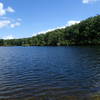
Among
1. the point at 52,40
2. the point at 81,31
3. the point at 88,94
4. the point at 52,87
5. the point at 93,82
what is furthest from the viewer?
the point at 52,40

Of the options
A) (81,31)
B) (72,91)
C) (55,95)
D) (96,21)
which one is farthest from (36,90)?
(81,31)

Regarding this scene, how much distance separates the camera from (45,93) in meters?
14.8

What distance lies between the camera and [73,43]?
152625 millimetres

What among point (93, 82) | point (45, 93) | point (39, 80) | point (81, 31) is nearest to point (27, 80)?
point (39, 80)

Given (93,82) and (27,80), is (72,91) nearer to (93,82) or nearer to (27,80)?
(93,82)

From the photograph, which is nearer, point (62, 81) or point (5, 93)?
point (5, 93)

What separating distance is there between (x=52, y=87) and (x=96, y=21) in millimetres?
121643

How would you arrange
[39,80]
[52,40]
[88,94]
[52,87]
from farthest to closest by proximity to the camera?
[52,40]
[39,80]
[52,87]
[88,94]

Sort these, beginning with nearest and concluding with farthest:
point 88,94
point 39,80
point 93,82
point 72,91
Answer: point 88,94 < point 72,91 < point 93,82 < point 39,80

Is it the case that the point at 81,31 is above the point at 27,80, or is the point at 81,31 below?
above

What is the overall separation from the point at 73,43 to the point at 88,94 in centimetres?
13985

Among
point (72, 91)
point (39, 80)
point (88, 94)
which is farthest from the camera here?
point (39, 80)

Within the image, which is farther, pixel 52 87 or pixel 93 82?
pixel 93 82

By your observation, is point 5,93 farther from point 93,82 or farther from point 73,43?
point 73,43
